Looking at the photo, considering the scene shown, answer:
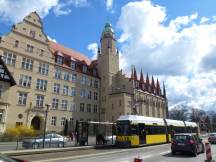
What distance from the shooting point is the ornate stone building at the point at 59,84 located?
4294 cm

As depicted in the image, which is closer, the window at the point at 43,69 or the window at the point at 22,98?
the window at the point at 22,98

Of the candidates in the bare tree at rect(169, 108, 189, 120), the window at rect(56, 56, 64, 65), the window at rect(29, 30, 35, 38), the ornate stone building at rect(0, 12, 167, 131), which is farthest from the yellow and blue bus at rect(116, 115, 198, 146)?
the bare tree at rect(169, 108, 189, 120)

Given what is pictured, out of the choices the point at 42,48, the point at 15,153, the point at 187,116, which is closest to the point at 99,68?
the point at 42,48

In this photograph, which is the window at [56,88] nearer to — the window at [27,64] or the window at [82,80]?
the window at [27,64]

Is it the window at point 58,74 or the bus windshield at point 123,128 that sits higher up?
the window at point 58,74

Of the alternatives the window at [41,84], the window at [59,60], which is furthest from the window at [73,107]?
the window at [59,60]

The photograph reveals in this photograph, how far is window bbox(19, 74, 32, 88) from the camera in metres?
43.6

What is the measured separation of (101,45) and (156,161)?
55080mm

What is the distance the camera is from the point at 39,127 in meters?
46.5

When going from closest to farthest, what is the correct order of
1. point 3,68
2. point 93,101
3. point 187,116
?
point 3,68 → point 93,101 → point 187,116

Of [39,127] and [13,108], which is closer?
[13,108]

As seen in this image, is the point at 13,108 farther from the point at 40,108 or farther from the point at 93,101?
the point at 93,101

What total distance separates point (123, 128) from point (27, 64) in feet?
86.3

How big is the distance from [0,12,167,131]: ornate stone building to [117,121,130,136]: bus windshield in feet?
51.1
